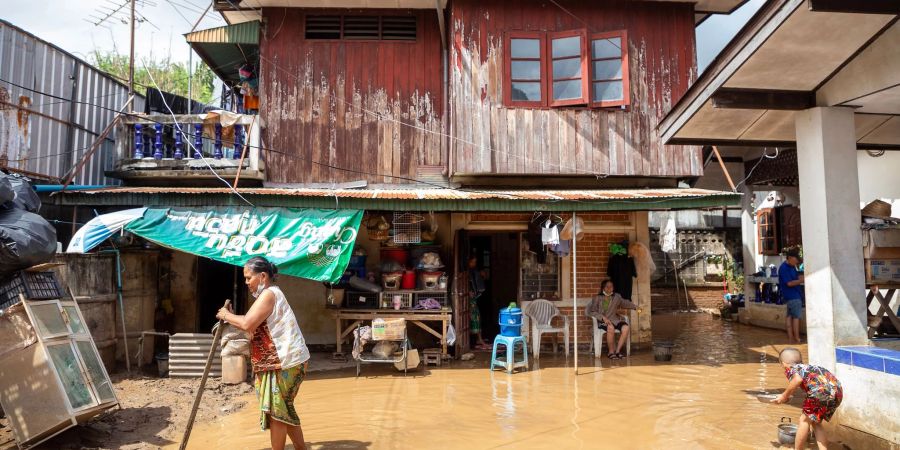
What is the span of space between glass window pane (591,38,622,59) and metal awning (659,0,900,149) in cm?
384

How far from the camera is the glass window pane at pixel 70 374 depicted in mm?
5297

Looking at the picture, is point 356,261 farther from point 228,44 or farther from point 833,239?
point 833,239

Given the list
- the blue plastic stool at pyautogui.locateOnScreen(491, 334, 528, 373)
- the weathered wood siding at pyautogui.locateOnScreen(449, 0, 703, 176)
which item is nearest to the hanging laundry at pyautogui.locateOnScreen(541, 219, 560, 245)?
the weathered wood siding at pyautogui.locateOnScreen(449, 0, 703, 176)

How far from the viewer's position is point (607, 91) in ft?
34.6

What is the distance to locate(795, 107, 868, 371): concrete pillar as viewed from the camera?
5633 millimetres

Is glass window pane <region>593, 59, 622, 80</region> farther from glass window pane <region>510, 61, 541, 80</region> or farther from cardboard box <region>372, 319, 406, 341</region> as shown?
cardboard box <region>372, 319, 406, 341</region>

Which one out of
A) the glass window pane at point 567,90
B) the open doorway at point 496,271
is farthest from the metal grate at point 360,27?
the open doorway at point 496,271

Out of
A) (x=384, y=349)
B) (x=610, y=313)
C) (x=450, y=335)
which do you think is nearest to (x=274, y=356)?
(x=384, y=349)

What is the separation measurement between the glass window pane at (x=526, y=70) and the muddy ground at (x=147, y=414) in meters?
6.75

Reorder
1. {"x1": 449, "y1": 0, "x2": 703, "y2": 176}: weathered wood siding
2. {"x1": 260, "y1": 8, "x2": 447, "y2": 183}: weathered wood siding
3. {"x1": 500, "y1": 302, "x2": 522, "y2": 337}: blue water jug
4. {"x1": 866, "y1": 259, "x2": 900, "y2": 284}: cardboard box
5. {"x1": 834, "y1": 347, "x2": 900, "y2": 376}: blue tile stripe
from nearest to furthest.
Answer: {"x1": 834, "y1": 347, "x2": 900, "y2": 376}: blue tile stripe
{"x1": 866, "y1": 259, "x2": 900, "y2": 284}: cardboard box
{"x1": 500, "y1": 302, "x2": 522, "y2": 337}: blue water jug
{"x1": 449, "y1": 0, "x2": 703, "y2": 176}: weathered wood siding
{"x1": 260, "y1": 8, "x2": 447, "y2": 183}: weathered wood siding

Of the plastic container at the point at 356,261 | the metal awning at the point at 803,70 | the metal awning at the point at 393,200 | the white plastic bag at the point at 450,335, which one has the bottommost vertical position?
the white plastic bag at the point at 450,335

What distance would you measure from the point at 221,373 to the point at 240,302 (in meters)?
2.75

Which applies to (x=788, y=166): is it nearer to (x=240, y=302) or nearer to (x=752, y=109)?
(x=752, y=109)

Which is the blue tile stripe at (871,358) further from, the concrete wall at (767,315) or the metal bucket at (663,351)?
the concrete wall at (767,315)
